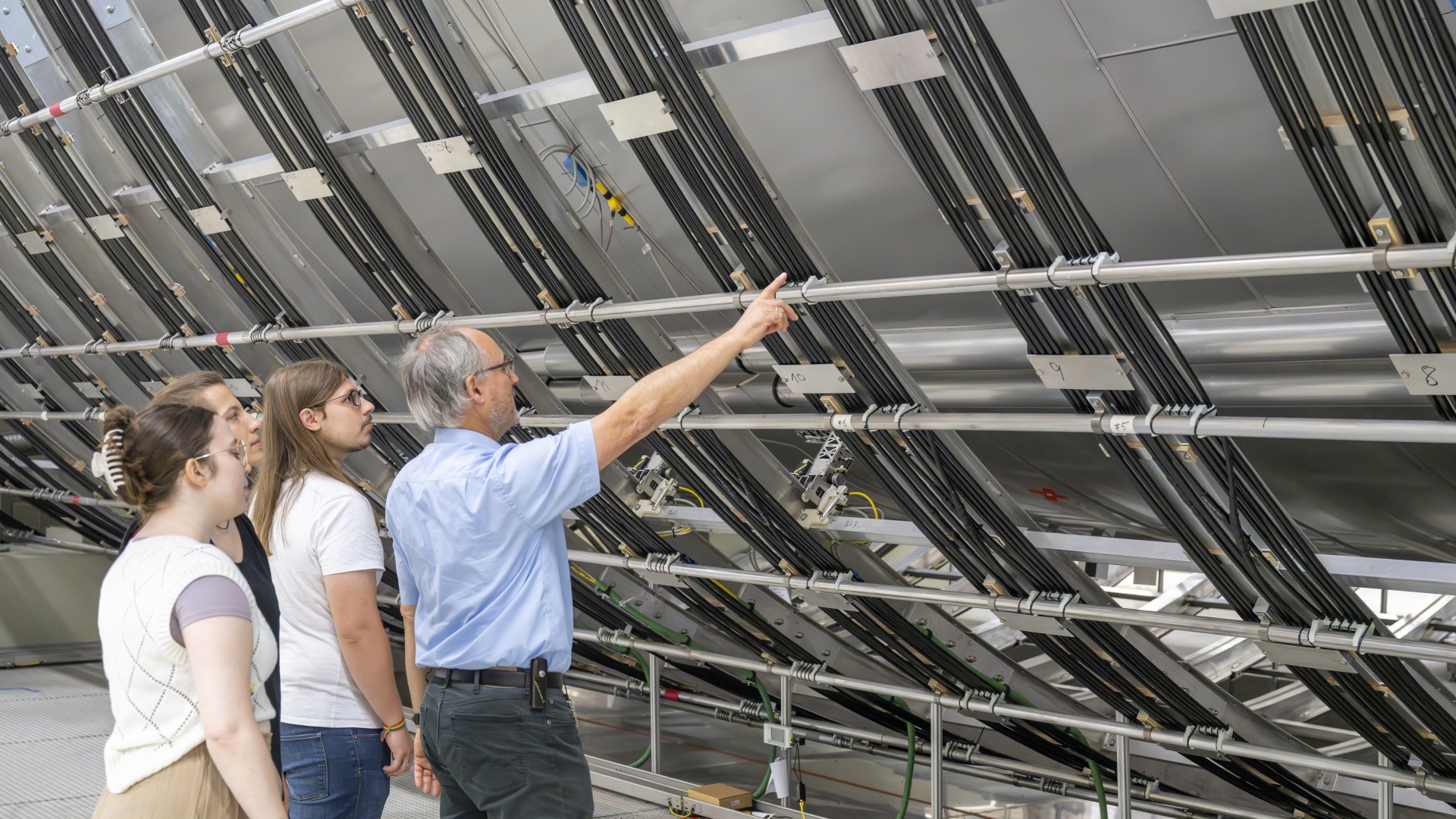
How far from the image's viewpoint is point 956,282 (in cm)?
262

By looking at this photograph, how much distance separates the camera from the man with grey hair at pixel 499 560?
193 centimetres

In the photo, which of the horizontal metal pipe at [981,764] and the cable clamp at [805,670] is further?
the cable clamp at [805,670]

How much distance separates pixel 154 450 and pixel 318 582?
625mm

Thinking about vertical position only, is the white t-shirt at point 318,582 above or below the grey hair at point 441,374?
below

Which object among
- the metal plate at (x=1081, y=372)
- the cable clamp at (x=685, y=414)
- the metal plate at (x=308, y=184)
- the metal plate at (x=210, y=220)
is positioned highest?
the metal plate at (x=210, y=220)

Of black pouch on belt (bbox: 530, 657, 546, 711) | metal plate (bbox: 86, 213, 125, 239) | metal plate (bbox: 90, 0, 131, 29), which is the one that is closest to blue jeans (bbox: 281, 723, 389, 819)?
black pouch on belt (bbox: 530, 657, 546, 711)

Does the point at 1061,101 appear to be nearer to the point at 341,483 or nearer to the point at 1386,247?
the point at 1386,247

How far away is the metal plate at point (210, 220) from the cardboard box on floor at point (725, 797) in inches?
101

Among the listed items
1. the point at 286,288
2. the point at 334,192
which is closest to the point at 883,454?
the point at 334,192

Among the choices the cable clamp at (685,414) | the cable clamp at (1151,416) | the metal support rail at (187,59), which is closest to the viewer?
the cable clamp at (1151,416)

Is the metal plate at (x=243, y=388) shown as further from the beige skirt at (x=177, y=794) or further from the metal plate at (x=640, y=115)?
the beige skirt at (x=177, y=794)

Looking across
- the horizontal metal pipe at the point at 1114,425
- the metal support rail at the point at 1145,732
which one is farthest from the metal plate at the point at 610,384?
the metal support rail at the point at 1145,732

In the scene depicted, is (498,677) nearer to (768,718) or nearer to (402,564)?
(402,564)

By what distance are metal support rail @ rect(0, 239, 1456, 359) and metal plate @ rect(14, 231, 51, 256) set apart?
846mm
